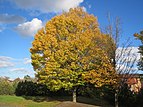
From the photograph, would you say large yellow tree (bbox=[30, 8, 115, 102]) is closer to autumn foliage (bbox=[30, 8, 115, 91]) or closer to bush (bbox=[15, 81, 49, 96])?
autumn foliage (bbox=[30, 8, 115, 91])

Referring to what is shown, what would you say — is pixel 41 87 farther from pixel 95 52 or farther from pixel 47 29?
pixel 95 52

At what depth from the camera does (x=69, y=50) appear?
2802 cm

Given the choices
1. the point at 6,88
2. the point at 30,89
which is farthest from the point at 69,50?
the point at 6,88

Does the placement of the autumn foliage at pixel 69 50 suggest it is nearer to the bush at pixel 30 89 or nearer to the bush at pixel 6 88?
the bush at pixel 30 89

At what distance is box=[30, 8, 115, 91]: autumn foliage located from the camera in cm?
2719

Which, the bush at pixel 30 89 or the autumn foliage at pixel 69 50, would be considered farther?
the bush at pixel 30 89

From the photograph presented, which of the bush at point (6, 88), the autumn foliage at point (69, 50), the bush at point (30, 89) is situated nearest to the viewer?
the autumn foliage at point (69, 50)

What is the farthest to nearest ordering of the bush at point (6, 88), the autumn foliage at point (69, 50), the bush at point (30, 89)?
the bush at point (6, 88), the bush at point (30, 89), the autumn foliage at point (69, 50)

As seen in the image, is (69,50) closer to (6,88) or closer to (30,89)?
(30,89)

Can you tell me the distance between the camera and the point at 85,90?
3378 centimetres

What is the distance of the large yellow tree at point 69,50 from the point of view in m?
27.3

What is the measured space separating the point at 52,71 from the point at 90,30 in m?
6.22

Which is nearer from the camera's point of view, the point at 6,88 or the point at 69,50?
the point at 69,50

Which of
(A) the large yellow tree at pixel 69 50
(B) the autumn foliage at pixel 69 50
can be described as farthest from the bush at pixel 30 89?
(B) the autumn foliage at pixel 69 50
